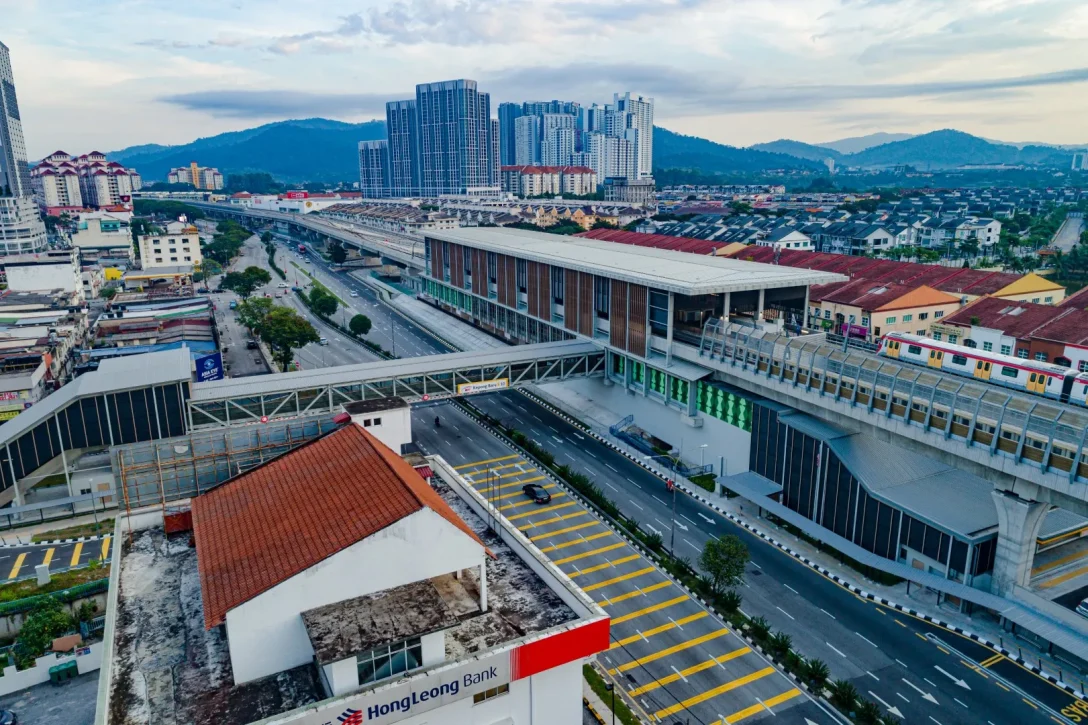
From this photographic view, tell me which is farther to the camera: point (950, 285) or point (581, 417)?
point (950, 285)

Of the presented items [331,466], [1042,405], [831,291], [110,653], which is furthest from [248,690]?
[831,291]

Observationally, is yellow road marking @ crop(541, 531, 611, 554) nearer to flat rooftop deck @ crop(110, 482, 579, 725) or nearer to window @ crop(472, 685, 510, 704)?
flat rooftop deck @ crop(110, 482, 579, 725)

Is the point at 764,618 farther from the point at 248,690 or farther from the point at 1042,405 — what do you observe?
the point at 248,690

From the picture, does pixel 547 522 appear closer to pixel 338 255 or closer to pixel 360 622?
pixel 360 622

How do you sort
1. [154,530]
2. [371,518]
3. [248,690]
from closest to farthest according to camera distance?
[248,690] → [371,518] → [154,530]

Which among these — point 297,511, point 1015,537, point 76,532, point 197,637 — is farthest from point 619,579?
point 76,532

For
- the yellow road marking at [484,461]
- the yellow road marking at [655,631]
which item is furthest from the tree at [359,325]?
the yellow road marking at [655,631]

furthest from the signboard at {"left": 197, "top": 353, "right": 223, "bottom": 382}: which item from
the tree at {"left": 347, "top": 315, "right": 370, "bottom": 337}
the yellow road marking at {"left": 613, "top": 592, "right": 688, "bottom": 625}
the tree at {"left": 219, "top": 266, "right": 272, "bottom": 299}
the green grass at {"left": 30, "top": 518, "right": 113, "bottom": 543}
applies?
the tree at {"left": 219, "top": 266, "right": 272, "bottom": 299}
